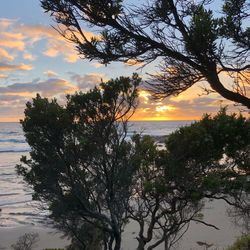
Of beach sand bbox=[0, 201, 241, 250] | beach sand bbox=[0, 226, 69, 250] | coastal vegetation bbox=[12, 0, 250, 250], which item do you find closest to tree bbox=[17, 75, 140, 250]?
coastal vegetation bbox=[12, 0, 250, 250]

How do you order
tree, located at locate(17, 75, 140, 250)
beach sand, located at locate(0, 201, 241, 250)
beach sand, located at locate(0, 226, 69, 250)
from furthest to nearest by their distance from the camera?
beach sand, located at locate(0, 226, 69, 250)
beach sand, located at locate(0, 201, 241, 250)
tree, located at locate(17, 75, 140, 250)

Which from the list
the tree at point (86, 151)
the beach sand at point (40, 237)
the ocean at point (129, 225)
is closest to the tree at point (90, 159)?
the tree at point (86, 151)

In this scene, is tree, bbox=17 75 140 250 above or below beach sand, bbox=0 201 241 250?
above

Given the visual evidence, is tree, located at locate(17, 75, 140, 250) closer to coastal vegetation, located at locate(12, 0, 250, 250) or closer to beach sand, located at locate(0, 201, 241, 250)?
coastal vegetation, located at locate(12, 0, 250, 250)

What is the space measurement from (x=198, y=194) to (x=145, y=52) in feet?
22.6

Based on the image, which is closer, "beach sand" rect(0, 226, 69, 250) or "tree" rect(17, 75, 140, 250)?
"tree" rect(17, 75, 140, 250)

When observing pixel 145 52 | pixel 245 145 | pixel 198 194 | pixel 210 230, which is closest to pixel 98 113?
pixel 198 194

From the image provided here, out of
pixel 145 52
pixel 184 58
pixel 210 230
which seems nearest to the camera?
pixel 184 58

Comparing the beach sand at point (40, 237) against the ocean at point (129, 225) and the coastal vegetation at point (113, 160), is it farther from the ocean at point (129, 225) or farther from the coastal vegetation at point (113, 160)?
the coastal vegetation at point (113, 160)

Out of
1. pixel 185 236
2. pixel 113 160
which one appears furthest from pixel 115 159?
pixel 185 236

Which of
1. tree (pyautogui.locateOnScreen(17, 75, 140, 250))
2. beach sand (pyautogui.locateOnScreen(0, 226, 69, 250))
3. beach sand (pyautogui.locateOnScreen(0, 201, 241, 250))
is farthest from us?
beach sand (pyautogui.locateOnScreen(0, 226, 69, 250))

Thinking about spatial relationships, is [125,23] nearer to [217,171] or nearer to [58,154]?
[58,154]

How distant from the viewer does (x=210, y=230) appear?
22625mm

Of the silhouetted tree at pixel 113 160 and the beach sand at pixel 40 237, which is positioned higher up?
the silhouetted tree at pixel 113 160
